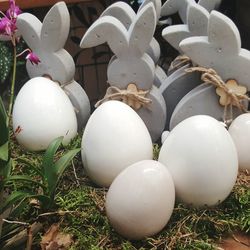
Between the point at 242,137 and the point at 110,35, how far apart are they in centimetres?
28

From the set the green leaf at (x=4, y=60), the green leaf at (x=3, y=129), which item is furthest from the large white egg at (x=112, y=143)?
the green leaf at (x=4, y=60)

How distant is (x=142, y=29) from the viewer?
0.70 m

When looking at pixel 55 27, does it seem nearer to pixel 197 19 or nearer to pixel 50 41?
pixel 50 41

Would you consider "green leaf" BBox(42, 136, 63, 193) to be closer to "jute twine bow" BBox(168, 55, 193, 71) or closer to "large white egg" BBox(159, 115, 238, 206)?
"large white egg" BBox(159, 115, 238, 206)

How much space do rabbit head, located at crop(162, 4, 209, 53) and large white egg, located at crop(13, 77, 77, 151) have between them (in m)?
0.23

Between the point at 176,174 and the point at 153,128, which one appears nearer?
the point at 176,174

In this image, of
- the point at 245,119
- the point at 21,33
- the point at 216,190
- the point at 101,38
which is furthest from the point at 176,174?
the point at 21,33

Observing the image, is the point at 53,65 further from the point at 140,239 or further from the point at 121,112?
the point at 140,239

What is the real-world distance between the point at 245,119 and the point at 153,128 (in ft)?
0.58

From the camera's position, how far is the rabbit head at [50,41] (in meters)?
0.75

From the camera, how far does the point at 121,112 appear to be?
65cm

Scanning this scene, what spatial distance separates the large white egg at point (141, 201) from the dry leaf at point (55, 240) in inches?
2.6

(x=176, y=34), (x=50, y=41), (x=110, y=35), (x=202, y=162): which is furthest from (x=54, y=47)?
(x=202, y=162)

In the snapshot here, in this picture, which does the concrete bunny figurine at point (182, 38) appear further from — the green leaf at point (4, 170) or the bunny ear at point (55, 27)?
the green leaf at point (4, 170)
